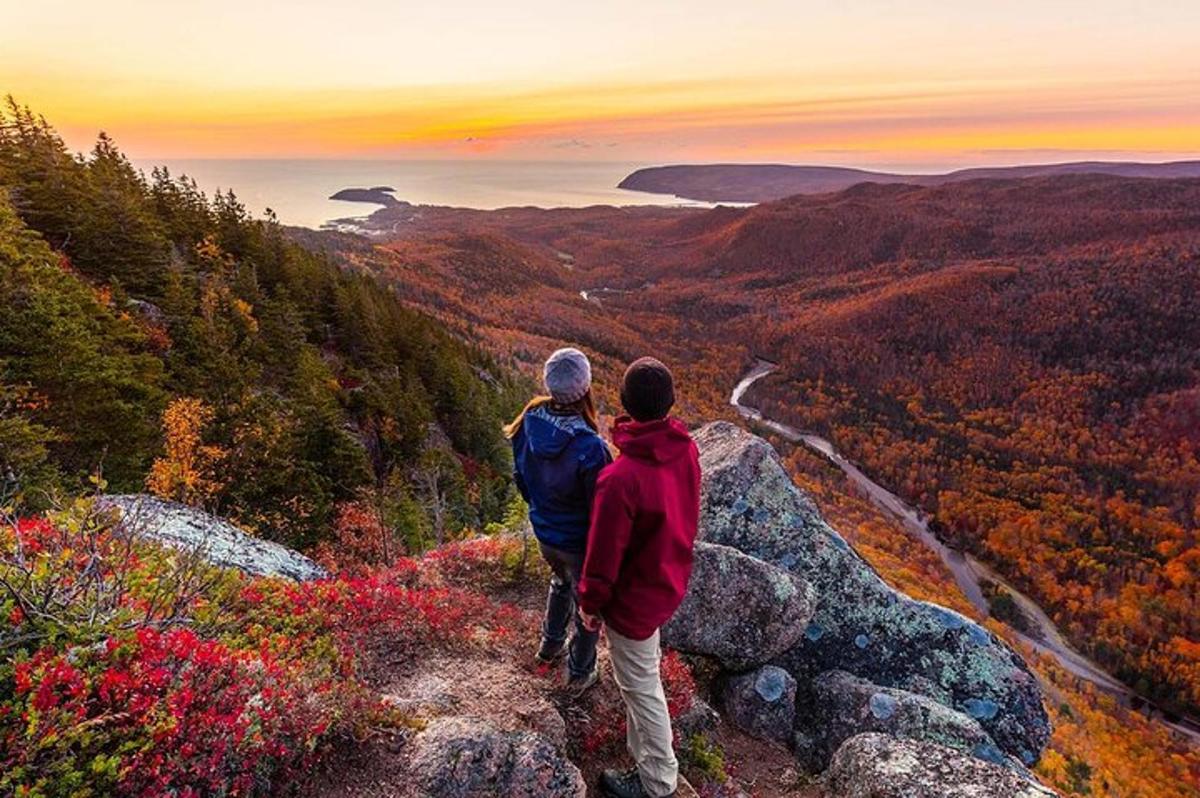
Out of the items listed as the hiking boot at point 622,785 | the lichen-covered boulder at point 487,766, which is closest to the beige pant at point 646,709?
the hiking boot at point 622,785

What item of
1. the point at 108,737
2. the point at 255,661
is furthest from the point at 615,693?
the point at 108,737

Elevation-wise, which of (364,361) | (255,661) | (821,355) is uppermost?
(255,661)

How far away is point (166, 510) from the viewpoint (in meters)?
12.6

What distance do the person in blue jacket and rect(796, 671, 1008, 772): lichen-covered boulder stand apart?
5790 millimetres

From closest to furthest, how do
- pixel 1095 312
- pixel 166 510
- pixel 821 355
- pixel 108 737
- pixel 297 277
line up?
pixel 108 737, pixel 166 510, pixel 297 277, pixel 1095 312, pixel 821 355

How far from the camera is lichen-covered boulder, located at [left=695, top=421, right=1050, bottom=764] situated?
10867mm

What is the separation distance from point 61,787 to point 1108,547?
113m

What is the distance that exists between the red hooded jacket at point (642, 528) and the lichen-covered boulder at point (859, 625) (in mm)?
6625

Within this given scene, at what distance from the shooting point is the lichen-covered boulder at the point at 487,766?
5.58 metres

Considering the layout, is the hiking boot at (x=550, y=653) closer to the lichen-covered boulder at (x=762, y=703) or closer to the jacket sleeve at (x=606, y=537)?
the jacket sleeve at (x=606, y=537)

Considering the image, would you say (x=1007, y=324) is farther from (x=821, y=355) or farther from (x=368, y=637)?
(x=368, y=637)

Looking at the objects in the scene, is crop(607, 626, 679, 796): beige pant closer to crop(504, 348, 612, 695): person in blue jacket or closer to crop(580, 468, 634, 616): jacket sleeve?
crop(580, 468, 634, 616): jacket sleeve

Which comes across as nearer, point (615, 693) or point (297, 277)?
point (615, 693)

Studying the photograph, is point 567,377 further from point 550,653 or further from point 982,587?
point 982,587
